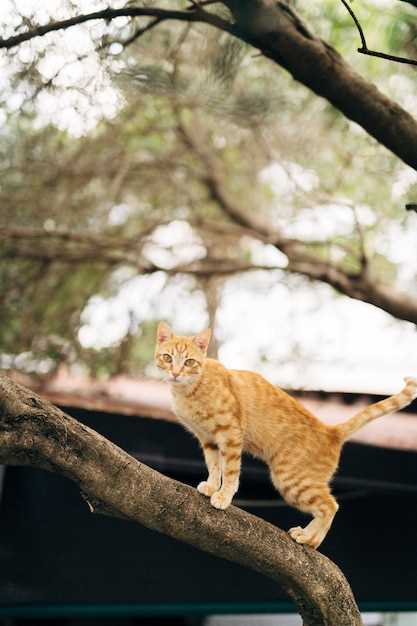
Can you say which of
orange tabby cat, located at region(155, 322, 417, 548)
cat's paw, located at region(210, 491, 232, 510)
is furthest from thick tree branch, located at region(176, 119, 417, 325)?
cat's paw, located at region(210, 491, 232, 510)

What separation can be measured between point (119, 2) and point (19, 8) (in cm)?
23

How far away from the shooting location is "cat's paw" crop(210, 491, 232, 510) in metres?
1.19

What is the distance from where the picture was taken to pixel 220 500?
47.2 inches

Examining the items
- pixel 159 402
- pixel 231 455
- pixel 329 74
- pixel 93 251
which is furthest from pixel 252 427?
pixel 93 251

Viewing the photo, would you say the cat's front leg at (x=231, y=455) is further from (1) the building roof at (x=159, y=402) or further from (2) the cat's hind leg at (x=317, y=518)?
(1) the building roof at (x=159, y=402)

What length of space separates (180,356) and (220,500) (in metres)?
0.25

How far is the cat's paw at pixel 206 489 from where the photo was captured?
1222 millimetres

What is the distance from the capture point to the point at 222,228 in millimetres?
2777

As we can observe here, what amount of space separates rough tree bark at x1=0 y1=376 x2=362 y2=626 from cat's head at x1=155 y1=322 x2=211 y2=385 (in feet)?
0.59

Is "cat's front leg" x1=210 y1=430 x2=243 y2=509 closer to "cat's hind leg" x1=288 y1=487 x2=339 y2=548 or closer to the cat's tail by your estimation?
"cat's hind leg" x1=288 y1=487 x2=339 y2=548

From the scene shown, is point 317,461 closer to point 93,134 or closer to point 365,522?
point 365,522

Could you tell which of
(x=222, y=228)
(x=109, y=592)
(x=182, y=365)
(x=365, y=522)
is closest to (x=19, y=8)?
(x=182, y=365)

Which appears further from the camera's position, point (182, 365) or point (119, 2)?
point (119, 2)

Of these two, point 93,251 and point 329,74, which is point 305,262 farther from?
point 329,74
